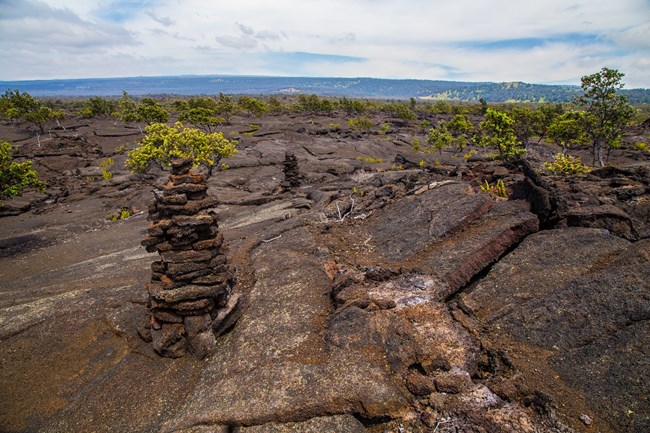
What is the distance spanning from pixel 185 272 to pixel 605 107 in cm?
4325

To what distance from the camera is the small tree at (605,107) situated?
3556cm

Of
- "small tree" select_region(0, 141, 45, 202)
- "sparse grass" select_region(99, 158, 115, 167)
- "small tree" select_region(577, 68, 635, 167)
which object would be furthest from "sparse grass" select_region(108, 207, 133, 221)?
"small tree" select_region(577, 68, 635, 167)

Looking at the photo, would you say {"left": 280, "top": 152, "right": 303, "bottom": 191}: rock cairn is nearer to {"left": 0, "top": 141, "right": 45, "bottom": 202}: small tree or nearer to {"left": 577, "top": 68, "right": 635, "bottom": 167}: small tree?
{"left": 0, "top": 141, "right": 45, "bottom": 202}: small tree

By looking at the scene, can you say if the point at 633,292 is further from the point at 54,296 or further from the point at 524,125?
the point at 524,125

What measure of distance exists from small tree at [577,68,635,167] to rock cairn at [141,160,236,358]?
123 feet

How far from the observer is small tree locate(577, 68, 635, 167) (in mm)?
35562

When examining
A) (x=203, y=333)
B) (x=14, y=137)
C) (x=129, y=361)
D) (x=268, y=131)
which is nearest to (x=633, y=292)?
(x=203, y=333)

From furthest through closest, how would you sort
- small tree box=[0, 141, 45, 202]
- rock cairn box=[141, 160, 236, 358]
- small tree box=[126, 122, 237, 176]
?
small tree box=[126, 122, 237, 176] < small tree box=[0, 141, 45, 202] < rock cairn box=[141, 160, 236, 358]

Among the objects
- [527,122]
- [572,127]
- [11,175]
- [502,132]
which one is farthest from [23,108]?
[527,122]

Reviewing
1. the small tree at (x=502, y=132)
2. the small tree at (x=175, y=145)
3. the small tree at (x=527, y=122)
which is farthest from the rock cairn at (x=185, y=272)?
the small tree at (x=527, y=122)

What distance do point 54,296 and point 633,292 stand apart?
24.8 meters

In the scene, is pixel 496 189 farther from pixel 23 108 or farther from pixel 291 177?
pixel 23 108

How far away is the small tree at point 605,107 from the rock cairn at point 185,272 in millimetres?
37399

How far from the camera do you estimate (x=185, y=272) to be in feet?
47.9
